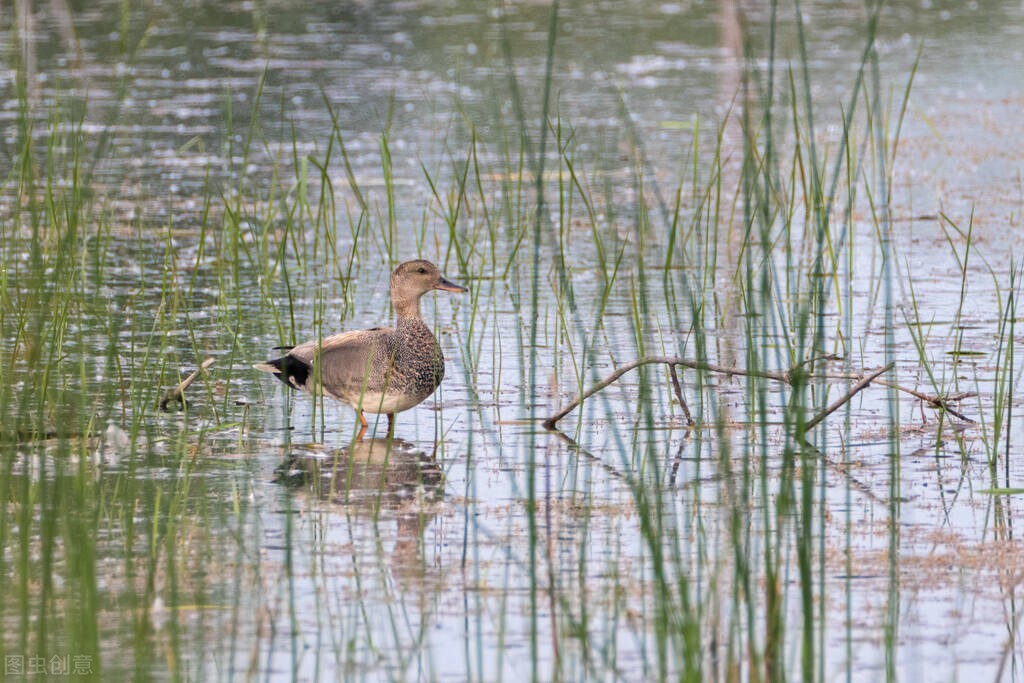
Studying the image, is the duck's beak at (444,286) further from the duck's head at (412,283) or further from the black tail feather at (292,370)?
the black tail feather at (292,370)

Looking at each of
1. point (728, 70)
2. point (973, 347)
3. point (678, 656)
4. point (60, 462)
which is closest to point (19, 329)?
point (60, 462)

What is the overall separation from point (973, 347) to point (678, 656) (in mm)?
3804

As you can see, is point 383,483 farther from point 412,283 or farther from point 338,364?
point 412,283

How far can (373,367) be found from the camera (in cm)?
538

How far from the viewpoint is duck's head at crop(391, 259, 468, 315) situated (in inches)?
228

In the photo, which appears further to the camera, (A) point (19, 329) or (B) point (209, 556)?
(A) point (19, 329)

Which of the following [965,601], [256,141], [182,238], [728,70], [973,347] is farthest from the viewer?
[728,70]

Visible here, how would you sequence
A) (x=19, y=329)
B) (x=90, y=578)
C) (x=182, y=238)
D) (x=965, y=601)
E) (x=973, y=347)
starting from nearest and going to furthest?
1. (x=90, y=578)
2. (x=965, y=601)
3. (x=19, y=329)
4. (x=973, y=347)
5. (x=182, y=238)

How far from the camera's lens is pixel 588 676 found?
10.6 feet

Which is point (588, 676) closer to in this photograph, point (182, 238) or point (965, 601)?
point (965, 601)

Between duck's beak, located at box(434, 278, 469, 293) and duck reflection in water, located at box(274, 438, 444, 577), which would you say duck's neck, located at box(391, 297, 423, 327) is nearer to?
duck's beak, located at box(434, 278, 469, 293)

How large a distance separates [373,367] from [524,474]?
833 mm

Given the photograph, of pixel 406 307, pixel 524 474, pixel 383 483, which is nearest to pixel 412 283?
pixel 406 307

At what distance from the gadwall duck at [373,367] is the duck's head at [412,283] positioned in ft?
0.42
